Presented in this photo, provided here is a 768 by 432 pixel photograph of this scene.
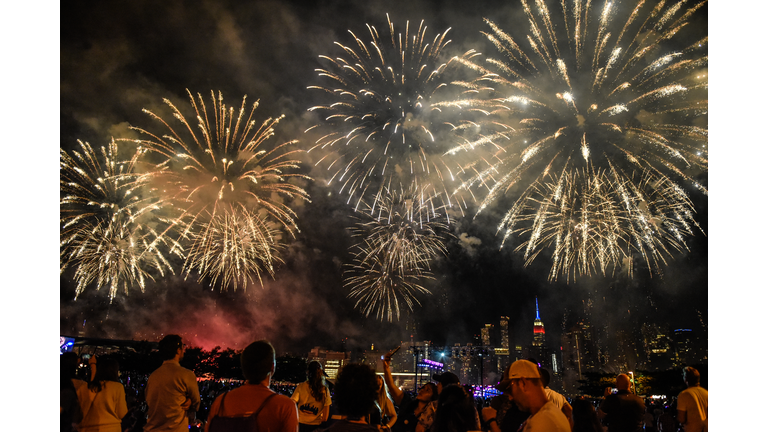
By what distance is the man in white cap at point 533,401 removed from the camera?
2703mm

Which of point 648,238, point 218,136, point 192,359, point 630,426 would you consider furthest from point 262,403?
point 192,359

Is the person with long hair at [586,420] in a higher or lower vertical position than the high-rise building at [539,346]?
higher

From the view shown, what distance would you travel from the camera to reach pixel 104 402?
421 centimetres

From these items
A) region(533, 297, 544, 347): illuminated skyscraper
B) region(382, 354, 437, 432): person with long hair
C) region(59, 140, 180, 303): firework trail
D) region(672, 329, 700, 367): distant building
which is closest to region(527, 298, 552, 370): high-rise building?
region(533, 297, 544, 347): illuminated skyscraper

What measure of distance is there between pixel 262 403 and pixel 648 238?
2151 cm

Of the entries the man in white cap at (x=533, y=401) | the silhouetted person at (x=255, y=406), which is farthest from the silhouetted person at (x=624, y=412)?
the silhouetted person at (x=255, y=406)

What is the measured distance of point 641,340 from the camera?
274ft

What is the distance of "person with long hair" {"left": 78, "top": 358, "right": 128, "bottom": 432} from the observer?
4.17 meters

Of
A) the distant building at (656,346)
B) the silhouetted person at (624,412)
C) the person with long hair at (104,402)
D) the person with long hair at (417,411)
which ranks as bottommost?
the distant building at (656,346)

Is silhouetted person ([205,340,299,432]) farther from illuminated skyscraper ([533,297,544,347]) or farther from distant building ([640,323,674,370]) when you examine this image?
illuminated skyscraper ([533,297,544,347])

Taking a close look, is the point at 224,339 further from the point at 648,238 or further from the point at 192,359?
the point at 648,238

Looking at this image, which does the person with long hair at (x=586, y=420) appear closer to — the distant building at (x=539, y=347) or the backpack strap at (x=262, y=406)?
the backpack strap at (x=262, y=406)

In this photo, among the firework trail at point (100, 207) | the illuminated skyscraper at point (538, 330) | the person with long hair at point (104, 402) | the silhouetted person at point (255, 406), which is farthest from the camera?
the illuminated skyscraper at point (538, 330)

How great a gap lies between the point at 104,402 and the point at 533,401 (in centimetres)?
430
